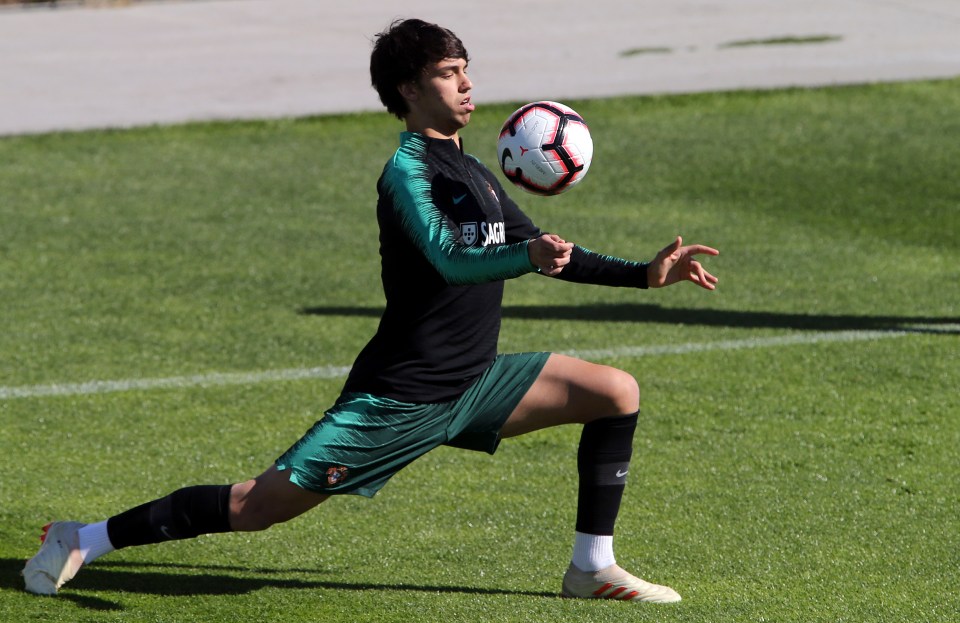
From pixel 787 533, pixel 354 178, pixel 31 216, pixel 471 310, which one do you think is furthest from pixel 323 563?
pixel 354 178

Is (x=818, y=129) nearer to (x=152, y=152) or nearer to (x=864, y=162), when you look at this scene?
(x=864, y=162)

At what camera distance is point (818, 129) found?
1565 centimetres

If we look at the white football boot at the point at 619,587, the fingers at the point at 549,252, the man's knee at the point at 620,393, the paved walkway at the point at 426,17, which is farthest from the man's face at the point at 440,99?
the paved walkway at the point at 426,17

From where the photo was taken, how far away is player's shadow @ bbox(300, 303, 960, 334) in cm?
959

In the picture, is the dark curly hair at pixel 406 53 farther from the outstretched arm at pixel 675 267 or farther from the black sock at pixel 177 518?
the black sock at pixel 177 518

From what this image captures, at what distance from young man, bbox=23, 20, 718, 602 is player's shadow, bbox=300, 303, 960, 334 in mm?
4437

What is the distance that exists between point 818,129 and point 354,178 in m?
4.80

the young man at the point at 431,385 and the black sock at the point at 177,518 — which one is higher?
the young man at the point at 431,385

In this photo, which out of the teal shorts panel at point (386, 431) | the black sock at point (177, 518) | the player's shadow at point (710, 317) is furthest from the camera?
the player's shadow at point (710, 317)

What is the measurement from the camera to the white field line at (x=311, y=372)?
8383 mm

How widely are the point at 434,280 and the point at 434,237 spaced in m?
0.33

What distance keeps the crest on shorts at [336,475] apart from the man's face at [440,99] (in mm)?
1146

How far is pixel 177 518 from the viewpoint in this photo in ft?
17.6

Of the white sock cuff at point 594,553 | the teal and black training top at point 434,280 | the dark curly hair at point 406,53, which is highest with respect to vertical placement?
the dark curly hair at point 406,53
